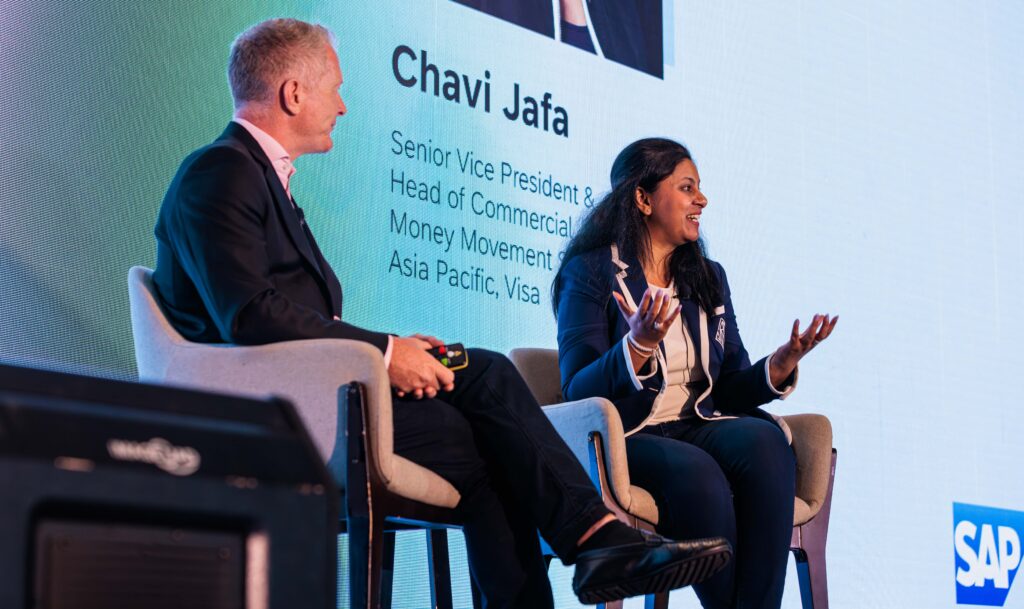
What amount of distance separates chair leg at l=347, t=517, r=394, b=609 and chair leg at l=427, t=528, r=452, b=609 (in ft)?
1.61

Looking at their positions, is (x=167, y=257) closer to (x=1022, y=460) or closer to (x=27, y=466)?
(x=27, y=466)

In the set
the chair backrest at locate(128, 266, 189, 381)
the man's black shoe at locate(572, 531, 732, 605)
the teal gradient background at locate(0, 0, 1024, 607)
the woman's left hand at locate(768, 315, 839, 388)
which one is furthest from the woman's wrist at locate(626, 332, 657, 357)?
the chair backrest at locate(128, 266, 189, 381)

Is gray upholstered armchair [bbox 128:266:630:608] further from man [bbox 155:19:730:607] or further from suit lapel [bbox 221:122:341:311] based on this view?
suit lapel [bbox 221:122:341:311]

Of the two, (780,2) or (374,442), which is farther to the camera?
(780,2)

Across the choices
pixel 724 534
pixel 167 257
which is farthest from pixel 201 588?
pixel 724 534

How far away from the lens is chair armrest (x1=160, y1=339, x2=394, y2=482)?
1889mm

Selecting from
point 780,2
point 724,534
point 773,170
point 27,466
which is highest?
point 780,2

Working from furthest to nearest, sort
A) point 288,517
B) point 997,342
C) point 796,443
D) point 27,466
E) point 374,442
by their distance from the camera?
1. point 997,342
2. point 796,443
3. point 374,442
4. point 288,517
5. point 27,466

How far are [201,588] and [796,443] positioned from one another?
207 centimetres

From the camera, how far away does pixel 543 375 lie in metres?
2.83

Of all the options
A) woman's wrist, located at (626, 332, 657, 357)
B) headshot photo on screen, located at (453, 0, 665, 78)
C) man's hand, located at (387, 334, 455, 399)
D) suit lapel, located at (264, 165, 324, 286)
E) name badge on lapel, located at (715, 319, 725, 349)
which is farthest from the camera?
headshot photo on screen, located at (453, 0, 665, 78)

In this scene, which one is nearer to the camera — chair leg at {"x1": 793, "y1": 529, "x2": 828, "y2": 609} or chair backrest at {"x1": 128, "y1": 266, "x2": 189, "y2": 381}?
chair backrest at {"x1": 128, "y1": 266, "x2": 189, "y2": 381}

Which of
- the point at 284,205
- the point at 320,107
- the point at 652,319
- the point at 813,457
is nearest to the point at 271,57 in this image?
the point at 320,107

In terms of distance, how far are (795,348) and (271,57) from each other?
1.29 meters
